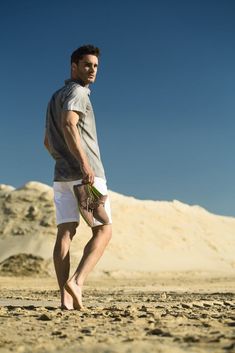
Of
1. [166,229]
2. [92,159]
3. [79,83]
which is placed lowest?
[92,159]

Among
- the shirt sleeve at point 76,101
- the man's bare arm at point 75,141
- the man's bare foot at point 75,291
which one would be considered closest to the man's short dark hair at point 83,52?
the shirt sleeve at point 76,101

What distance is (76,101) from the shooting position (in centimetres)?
486

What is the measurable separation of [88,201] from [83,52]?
1.31m

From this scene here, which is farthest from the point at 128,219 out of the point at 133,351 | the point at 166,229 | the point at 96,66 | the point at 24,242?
the point at 133,351

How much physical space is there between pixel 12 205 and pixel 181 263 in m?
11.1

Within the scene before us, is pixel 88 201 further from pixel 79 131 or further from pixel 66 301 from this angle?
pixel 66 301

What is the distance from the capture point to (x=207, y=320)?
148 inches

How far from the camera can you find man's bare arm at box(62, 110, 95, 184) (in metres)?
4.71

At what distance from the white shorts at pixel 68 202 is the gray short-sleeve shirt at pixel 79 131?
0.17ft

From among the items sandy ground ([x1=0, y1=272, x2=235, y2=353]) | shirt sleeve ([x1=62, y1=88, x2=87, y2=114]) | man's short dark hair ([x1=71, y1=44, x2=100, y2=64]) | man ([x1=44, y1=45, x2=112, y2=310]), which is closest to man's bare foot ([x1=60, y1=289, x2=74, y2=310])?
man ([x1=44, y1=45, x2=112, y2=310])

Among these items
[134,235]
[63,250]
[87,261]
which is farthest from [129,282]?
[87,261]

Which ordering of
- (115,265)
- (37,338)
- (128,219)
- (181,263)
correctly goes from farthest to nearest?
(128,219) → (181,263) → (115,265) → (37,338)

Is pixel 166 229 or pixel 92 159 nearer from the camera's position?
pixel 92 159

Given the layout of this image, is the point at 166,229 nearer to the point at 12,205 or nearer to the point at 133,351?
the point at 12,205
